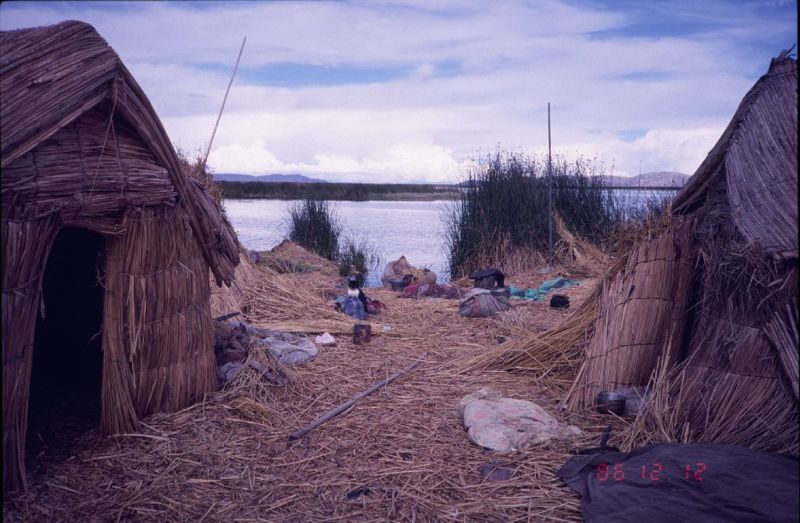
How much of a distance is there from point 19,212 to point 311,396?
2145 mm

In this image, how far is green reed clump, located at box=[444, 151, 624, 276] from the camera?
35.6 feet

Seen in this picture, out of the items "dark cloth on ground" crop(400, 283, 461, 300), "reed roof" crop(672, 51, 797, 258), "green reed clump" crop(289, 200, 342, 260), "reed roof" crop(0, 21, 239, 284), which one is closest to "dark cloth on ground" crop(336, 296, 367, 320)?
"dark cloth on ground" crop(400, 283, 461, 300)

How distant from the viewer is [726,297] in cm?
315

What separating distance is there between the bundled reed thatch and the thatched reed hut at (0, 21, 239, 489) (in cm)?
245

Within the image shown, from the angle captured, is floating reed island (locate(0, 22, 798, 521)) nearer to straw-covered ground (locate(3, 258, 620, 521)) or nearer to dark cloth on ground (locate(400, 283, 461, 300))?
straw-covered ground (locate(3, 258, 620, 521))

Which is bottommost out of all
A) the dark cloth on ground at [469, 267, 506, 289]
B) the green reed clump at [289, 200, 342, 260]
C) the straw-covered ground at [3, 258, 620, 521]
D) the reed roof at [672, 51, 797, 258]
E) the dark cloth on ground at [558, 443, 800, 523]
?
the straw-covered ground at [3, 258, 620, 521]

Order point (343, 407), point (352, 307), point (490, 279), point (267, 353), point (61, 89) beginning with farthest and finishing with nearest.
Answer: point (490, 279) → point (352, 307) → point (267, 353) → point (343, 407) → point (61, 89)

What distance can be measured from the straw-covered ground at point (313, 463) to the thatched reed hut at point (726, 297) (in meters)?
0.51

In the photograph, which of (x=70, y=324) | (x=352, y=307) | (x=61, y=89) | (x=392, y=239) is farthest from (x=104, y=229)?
(x=392, y=239)

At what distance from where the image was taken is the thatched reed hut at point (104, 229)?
265 cm

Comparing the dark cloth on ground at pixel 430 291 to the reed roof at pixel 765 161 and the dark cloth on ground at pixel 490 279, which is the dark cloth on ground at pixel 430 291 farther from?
the reed roof at pixel 765 161

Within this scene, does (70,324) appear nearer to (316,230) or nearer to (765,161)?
(765,161)

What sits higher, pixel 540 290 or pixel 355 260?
pixel 355 260

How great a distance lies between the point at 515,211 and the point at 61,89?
8.89 m
